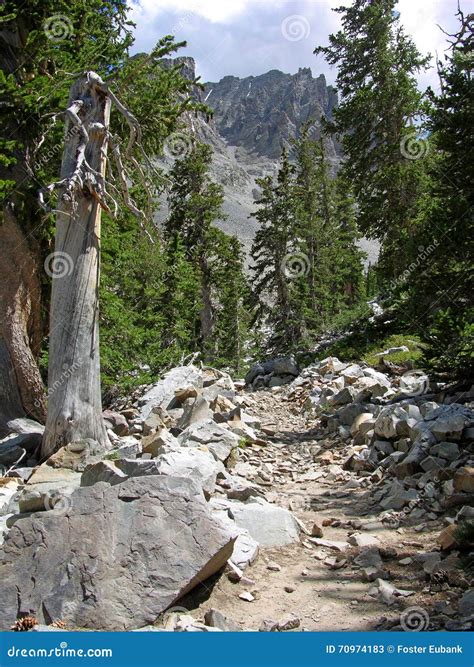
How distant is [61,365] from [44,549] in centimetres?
329

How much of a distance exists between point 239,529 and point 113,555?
1.42m

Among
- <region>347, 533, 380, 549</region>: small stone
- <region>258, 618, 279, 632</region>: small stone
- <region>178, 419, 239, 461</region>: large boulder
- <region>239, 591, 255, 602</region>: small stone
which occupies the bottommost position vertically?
<region>258, 618, 279, 632</region>: small stone

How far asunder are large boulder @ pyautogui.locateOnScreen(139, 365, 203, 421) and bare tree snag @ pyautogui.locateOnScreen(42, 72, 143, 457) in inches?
91.4

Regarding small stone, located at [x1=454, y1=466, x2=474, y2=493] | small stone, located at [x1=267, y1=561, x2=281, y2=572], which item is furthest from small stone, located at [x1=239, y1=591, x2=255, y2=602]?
small stone, located at [x1=454, y1=466, x2=474, y2=493]

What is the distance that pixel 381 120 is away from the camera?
64.2 ft

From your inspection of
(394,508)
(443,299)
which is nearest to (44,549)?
(394,508)

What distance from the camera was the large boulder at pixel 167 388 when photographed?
32.1ft

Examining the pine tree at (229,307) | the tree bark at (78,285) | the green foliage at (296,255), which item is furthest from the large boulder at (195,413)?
the pine tree at (229,307)

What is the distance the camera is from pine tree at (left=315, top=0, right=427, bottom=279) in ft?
60.1

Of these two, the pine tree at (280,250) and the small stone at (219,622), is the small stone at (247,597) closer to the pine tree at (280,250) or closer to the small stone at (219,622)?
the small stone at (219,622)

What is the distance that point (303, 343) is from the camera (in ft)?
69.8

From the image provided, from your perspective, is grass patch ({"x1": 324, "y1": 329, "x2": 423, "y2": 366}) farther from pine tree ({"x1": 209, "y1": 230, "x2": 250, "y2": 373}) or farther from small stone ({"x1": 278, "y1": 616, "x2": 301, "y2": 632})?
small stone ({"x1": 278, "y1": 616, "x2": 301, "y2": 632})

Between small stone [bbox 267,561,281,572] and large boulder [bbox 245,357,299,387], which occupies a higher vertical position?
large boulder [bbox 245,357,299,387]

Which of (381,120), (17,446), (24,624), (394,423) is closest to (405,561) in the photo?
(24,624)
